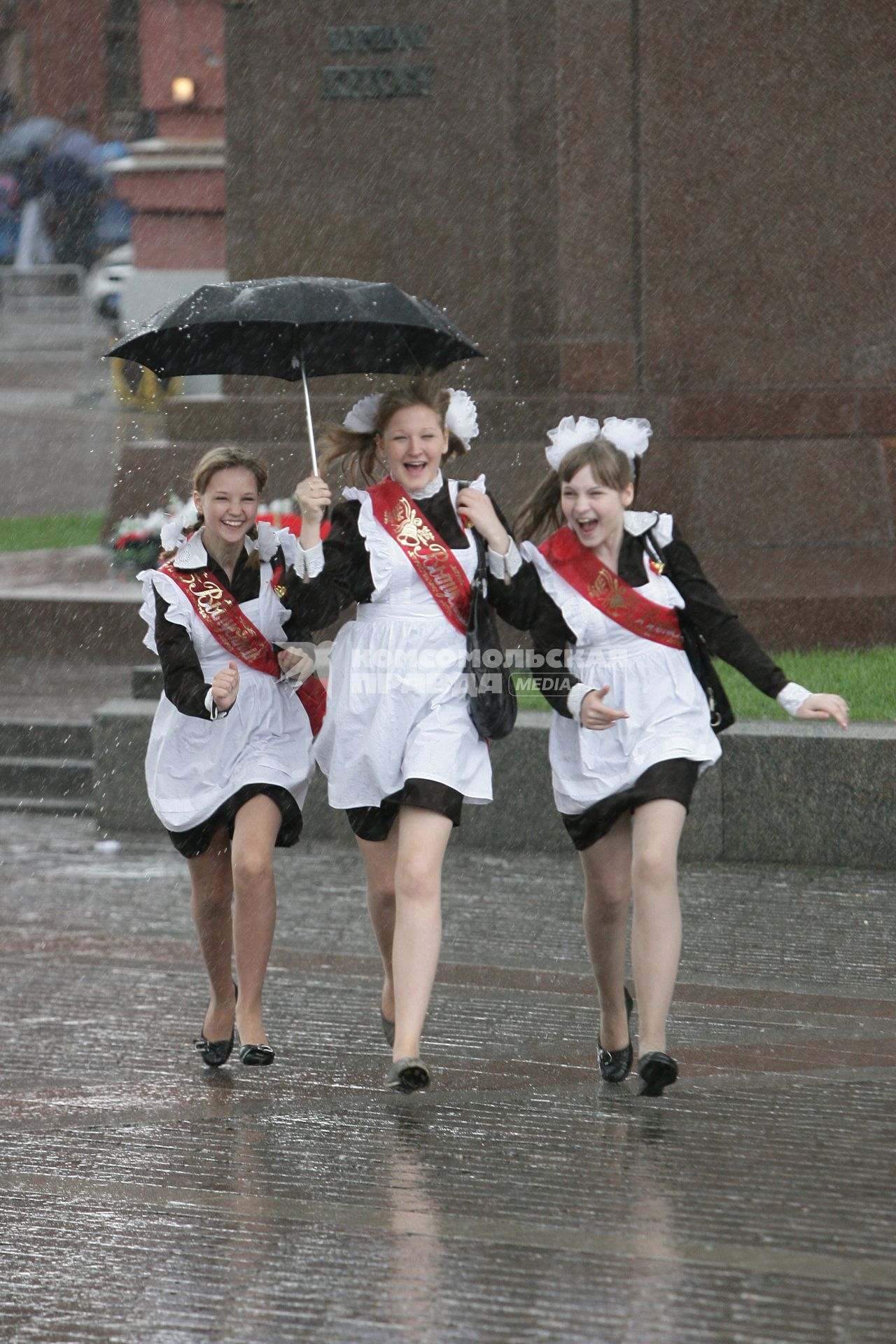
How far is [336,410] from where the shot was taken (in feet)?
39.7

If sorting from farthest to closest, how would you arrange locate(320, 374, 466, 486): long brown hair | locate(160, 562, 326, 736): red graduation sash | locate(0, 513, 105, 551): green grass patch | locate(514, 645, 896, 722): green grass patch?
locate(0, 513, 105, 551): green grass patch, locate(514, 645, 896, 722): green grass patch, locate(160, 562, 326, 736): red graduation sash, locate(320, 374, 466, 486): long brown hair

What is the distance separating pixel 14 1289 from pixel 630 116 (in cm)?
847

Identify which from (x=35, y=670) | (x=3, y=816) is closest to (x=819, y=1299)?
(x=3, y=816)

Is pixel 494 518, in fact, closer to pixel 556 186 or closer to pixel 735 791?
pixel 735 791

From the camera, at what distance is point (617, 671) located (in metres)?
5.62

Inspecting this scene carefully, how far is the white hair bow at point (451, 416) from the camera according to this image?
19.1 ft

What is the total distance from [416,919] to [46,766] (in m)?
5.68

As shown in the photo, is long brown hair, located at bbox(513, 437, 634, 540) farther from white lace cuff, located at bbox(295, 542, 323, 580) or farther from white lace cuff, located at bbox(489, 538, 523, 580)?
white lace cuff, located at bbox(295, 542, 323, 580)

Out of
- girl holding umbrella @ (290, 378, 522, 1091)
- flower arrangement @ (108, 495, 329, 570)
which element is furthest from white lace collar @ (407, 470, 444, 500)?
flower arrangement @ (108, 495, 329, 570)

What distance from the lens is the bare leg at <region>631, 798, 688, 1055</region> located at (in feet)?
17.5

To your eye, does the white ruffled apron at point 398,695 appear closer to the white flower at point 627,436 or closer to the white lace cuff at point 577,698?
the white lace cuff at point 577,698

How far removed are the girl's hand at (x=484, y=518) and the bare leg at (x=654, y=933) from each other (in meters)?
0.88

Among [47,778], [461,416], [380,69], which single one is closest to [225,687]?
[461,416]

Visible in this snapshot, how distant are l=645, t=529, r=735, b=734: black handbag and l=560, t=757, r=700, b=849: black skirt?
0.69 ft
